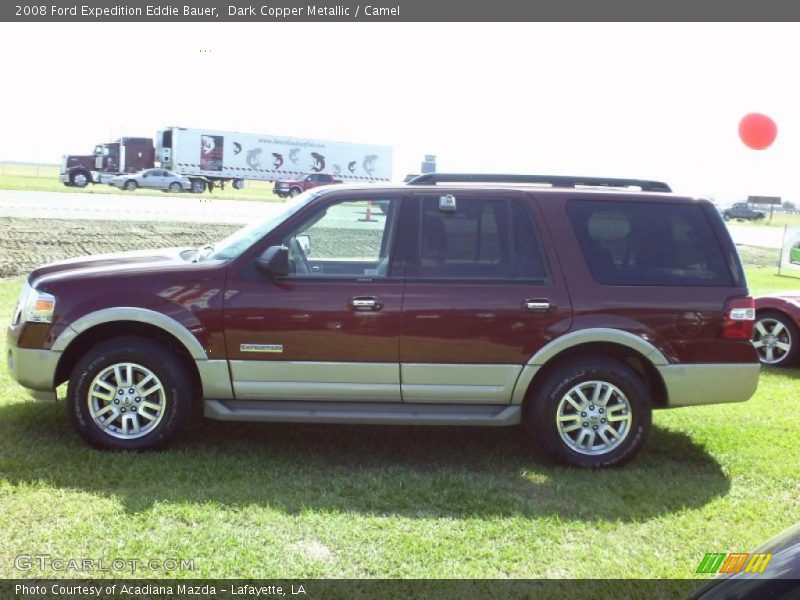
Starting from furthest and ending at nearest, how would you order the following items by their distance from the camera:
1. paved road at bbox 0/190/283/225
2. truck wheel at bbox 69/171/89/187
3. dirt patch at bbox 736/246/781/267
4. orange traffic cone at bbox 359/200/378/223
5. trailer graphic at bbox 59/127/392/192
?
trailer graphic at bbox 59/127/392/192 → truck wheel at bbox 69/171/89/187 → dirt patch at bbox 736/246/781/267 → paved road at bbox 0/190/283/225 → orange traffic cone at bbox 359/200/378/223

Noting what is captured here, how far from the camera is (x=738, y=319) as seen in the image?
5.36 meters

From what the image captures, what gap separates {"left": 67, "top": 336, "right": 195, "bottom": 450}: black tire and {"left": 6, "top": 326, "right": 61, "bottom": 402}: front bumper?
17cm

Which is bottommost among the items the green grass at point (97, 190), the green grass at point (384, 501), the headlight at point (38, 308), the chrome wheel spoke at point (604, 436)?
the green grass at point (384, 501)

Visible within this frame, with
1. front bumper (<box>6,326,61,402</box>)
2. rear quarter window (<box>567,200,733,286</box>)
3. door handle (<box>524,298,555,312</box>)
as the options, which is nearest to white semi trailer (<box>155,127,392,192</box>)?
front bumper (<box>6,326,61,402</box>)

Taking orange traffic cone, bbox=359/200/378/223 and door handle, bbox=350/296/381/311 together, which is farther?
orange traffic cone, bbox=359/200/378/223

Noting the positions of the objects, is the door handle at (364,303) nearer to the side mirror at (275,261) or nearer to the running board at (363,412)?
the side mirror at (275,261)

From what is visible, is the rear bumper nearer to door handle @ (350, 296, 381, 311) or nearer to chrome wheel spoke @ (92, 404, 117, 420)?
door handle @ (350, 296, 381, 311)

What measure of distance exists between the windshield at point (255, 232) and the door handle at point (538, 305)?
1674 mm

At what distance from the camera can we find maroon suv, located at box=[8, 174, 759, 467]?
17.2 ft

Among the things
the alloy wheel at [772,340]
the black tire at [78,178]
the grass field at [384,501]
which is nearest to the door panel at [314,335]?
the grass field at [384,501]

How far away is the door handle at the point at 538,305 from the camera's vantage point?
5.27 meters

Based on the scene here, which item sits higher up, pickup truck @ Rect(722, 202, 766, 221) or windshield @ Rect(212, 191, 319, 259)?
pickup truck @ Rect(722, 202, 766, 221)

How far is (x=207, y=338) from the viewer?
5.27 meters

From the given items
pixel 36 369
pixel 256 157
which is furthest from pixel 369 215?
pixel 256 157
